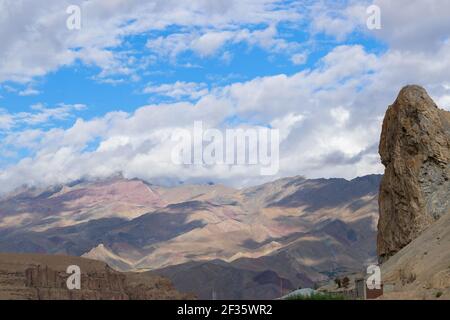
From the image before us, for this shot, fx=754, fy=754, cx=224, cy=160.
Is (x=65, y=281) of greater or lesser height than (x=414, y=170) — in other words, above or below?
above

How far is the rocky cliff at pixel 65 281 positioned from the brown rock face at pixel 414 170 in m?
76.3

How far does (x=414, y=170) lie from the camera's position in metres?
73.1

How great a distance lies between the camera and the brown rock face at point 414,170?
7106cm

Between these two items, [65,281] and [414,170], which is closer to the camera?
[414,170]

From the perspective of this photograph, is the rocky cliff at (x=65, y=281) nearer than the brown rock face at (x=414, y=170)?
No

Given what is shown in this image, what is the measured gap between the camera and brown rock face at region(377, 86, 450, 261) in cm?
7106

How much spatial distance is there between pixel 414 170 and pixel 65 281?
102298 millimetres

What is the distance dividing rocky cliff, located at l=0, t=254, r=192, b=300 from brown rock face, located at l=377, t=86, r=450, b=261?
7628 cm

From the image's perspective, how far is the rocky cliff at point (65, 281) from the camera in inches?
5851
